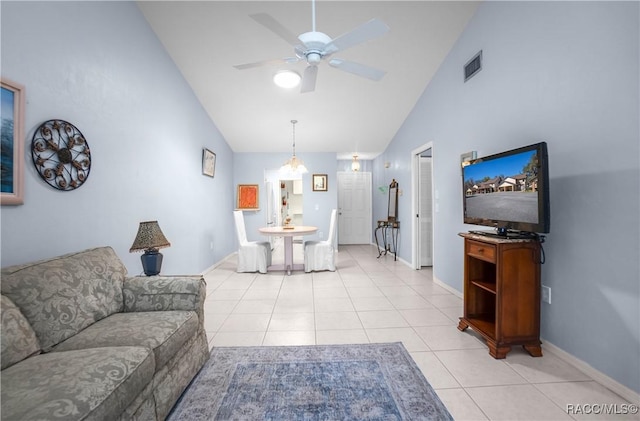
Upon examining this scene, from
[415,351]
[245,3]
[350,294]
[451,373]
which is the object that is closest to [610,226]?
[451,373]

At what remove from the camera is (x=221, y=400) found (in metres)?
1.61

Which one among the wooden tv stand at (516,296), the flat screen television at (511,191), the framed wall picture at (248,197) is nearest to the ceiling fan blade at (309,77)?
the flat screen television at (511,191)

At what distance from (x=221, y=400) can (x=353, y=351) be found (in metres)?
0.99

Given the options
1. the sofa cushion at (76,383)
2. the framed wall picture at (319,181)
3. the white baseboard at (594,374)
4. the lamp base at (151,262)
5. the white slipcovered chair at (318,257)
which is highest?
the framed wall picture at (319,181)

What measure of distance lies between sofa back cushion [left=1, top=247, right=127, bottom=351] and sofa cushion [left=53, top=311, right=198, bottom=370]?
66 millimetres

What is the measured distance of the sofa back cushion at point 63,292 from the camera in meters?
1.34

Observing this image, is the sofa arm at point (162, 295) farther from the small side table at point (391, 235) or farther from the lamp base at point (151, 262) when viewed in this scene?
the small side table at point (391, 235)

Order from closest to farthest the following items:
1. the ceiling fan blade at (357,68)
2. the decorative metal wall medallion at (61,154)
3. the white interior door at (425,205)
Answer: the decorative metal wall medallion at (61,154), the ceiling fan blade at (357,68), the white interior door at (425,205)

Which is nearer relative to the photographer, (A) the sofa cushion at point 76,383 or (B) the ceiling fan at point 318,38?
(A) the sofa cushion at point 76,383

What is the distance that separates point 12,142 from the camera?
1575 millimetres

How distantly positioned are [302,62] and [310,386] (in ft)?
11.3

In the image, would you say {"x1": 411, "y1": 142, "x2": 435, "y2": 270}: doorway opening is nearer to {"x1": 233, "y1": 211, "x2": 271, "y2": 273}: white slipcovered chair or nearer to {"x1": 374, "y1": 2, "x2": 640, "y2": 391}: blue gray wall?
{"x1": 374, "y1": 2, "x2": 640, "y2": 391}: blue gray wall

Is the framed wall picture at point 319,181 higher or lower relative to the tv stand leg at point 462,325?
higher

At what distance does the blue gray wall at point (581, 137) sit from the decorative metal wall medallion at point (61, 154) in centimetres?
353
